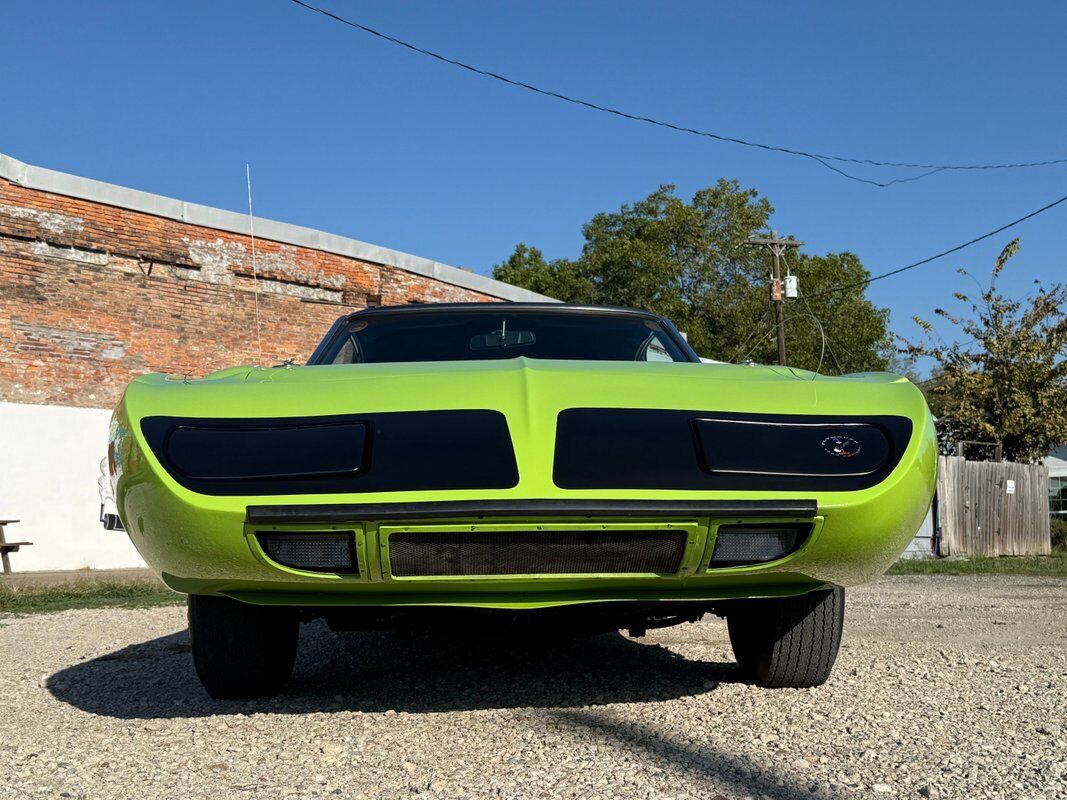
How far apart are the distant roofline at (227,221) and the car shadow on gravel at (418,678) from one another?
7.14m

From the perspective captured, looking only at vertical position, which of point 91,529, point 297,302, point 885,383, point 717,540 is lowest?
point 91,529

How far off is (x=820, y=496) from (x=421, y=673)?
1.84 metres

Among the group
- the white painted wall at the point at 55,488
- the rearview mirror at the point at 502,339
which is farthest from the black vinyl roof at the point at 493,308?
the white painted wall at the point at 55,488

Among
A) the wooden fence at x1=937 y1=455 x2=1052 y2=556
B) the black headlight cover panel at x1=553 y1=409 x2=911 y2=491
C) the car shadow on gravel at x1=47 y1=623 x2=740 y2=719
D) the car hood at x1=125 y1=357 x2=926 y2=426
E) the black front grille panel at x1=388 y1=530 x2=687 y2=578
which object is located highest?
the car hood at x1=125 y1=357 x2=926 y2=426

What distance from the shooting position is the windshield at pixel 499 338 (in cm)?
407

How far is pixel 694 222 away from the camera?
46.8 meters

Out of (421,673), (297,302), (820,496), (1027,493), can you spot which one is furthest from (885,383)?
(1027,493)

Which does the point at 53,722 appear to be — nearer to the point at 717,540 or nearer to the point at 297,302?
the point at 717,540

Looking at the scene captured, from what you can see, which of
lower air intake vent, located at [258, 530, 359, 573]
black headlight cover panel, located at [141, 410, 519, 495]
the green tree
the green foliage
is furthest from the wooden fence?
the green foliage

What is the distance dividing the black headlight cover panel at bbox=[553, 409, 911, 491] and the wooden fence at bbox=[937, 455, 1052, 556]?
49.5 feet

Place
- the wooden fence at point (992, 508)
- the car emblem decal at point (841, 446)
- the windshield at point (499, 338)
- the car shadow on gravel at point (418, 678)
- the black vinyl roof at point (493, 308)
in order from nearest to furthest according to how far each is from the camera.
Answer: the car emblem decal at point (841, 446) → the car shadow on gravel at point (418, 678) → the windshield at point (499, 338) → the black vinyl roof at point (493, 308) → the wooden fence at point (992, 508)

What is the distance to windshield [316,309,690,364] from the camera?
4066 millimetres

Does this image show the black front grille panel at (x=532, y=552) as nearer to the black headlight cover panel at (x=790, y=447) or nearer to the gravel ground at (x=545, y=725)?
the black headlight cover panel at (x=790, y=447)

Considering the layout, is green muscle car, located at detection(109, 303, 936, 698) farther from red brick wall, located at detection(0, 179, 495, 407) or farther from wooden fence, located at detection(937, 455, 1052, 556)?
wooden fence, located at detection(937, 455, 1052, 556)
